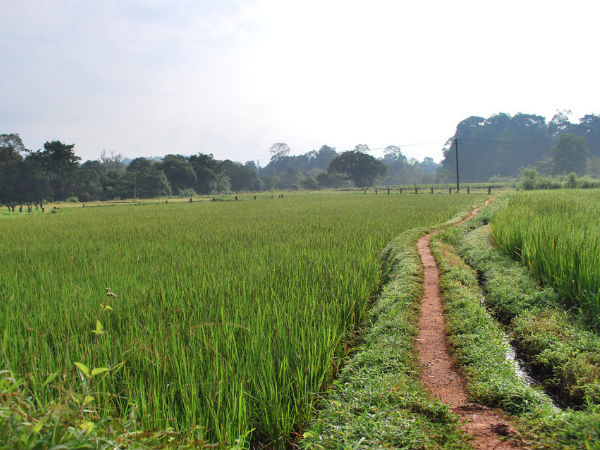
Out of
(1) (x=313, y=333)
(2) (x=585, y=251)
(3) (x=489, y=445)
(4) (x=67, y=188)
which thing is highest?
(4) (x=67, y=188)

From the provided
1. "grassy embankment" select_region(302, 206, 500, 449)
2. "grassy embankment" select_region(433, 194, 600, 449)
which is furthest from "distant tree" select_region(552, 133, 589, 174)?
"grassy embankment" select_region(302, 206, 500, 449)

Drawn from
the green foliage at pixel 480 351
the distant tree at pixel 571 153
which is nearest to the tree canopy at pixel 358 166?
the distant tree at pixel 571 153

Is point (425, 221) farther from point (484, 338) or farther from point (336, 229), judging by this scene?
point (484, 338)

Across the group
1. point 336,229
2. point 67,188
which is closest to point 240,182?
point 67,188

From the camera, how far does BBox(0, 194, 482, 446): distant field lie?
92.5 inches

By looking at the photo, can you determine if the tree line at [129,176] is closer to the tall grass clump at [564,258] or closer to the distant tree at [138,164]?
the distant tree at [138,164]

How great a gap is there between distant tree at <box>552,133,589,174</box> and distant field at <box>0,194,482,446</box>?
8521cm

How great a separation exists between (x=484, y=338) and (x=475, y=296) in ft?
4.43

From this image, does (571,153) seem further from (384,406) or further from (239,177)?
(384,406)

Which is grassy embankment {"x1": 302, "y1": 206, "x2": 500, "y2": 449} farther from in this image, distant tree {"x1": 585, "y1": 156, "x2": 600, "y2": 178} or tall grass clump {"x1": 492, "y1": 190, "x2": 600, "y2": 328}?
distant tree {"x1": 585, "y1": 156, "x2": 600, "y2": 178}

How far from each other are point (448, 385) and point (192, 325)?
7.41 feet

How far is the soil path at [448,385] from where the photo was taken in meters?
2.26

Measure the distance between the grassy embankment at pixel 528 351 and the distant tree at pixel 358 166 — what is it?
73.1m

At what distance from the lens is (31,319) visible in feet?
11.7
